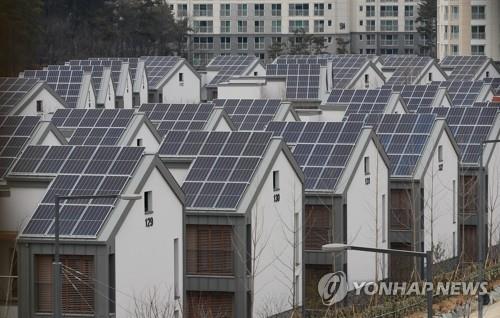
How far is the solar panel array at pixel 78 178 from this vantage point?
40.9ft

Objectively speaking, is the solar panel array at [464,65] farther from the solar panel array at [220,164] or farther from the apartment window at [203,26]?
the solar panel array at [220,164]

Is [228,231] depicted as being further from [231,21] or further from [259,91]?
[231,21]

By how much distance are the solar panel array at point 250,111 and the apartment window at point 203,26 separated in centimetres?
5248

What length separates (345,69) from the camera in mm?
45188

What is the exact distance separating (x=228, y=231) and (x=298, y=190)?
6.69 ft

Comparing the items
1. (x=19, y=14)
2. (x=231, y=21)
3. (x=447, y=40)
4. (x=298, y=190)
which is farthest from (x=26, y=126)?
(x=231, y=21)

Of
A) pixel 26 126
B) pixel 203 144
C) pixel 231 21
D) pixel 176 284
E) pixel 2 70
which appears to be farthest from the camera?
pixel 231 21

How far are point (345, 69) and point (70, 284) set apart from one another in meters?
33.5

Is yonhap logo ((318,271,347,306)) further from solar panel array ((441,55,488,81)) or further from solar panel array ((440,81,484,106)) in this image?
solar panel array ((441,55,488,81))

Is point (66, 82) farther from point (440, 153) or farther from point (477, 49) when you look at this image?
point (440, 153)

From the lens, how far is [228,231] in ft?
50.3

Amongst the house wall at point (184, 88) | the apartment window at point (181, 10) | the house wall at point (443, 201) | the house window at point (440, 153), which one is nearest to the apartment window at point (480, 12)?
the house wall at point (443, 201)

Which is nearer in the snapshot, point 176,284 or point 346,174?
point 176,284

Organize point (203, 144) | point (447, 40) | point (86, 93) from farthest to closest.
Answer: point (447, 40) → point (86, 93) → point (203, 144)
